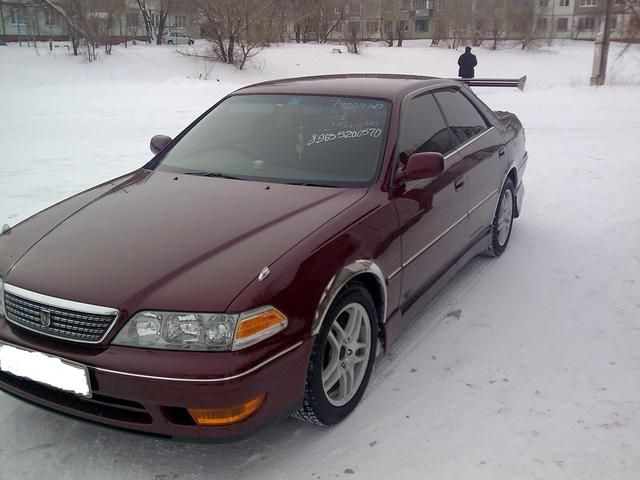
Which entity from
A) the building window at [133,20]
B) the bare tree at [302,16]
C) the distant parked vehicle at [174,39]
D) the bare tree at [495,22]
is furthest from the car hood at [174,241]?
the bare tree at [495,22]

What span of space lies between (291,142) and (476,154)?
1.50 metres

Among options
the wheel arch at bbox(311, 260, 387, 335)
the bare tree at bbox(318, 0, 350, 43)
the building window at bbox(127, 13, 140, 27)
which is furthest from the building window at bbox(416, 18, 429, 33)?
the wheel arch at bbox(311, 260, 387, 335)

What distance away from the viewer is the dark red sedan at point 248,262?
2.33 metres

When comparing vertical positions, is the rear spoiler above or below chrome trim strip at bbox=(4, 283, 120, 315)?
below

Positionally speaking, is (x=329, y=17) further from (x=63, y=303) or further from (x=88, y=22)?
(x=63, y=303)

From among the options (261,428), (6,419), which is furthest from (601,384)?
(6,419)

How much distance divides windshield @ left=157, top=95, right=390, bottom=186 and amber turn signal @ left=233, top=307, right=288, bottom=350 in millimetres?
1086

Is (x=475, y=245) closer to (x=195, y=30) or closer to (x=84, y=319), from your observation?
(x=84, y=319)

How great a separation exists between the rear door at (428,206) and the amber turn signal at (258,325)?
1.06m

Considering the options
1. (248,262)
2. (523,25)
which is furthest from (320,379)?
(523,25)

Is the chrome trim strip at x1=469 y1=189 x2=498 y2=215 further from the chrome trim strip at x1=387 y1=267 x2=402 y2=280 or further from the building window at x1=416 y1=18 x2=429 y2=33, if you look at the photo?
the building window at x1=416 y1=18 x2=429 y2=33

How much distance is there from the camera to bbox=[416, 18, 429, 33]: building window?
2712 inches

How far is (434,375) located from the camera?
3.33 m

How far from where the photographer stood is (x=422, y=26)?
69.8 m
